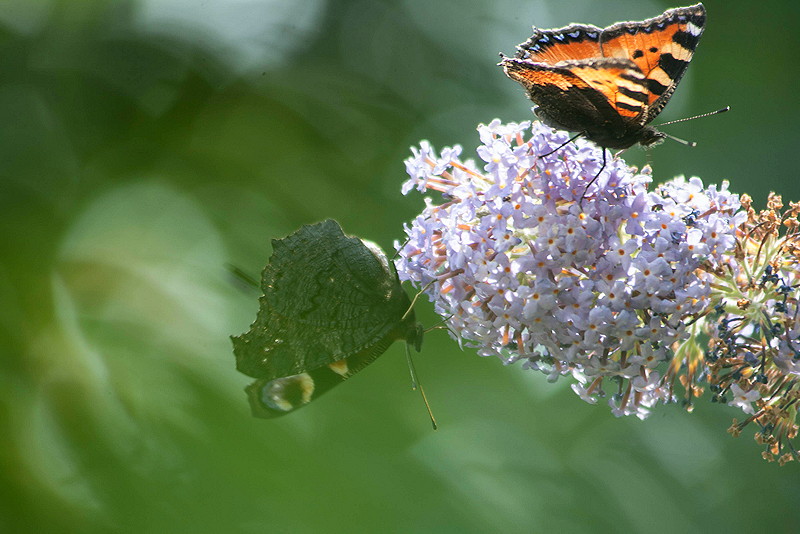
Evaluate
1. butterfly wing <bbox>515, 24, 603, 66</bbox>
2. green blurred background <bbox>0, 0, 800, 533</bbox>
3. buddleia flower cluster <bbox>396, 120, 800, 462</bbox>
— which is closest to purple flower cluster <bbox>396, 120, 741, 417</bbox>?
buddleia flower cluster <bbox>396, 120, 800, 462</bbox>

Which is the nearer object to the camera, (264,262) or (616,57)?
(616,57)

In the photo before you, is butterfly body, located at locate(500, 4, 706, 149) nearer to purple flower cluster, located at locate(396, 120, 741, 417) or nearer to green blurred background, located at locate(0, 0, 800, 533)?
purple flower cluster, located at locate(396, 120, 741, 417)

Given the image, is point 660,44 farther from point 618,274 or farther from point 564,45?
point 618,274

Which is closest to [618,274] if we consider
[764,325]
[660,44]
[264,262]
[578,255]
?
[578,255]

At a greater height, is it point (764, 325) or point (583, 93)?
point (583, 93)

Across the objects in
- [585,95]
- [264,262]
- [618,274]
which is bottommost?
[618,274]

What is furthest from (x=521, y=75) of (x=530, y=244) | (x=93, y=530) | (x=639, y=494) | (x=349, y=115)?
(x=639, y=494)

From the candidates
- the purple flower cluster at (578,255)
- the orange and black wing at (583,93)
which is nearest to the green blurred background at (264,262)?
the purple flower cluster at (578,255)

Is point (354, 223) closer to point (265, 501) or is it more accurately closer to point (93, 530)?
point (265, 501)
